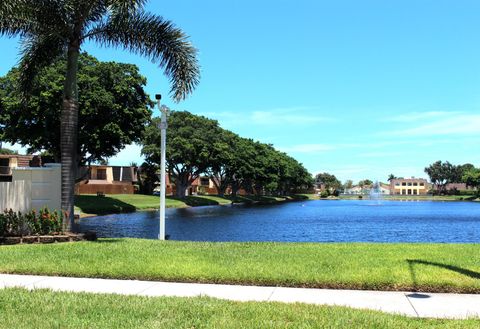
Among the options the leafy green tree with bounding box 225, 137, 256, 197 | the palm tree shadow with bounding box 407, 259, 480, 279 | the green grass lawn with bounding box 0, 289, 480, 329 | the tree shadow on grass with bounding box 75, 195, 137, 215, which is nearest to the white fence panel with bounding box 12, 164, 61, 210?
the green grass lawn with bounding box 0, 289, 480, 329

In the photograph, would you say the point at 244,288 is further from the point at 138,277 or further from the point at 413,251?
the point at 413,251

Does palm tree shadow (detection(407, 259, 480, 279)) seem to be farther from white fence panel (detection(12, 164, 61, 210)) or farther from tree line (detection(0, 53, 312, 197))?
tree line (detection(0, 53, 312, 197))

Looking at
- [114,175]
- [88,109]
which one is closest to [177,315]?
[88,109]

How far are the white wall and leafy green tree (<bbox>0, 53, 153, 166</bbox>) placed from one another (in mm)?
23051

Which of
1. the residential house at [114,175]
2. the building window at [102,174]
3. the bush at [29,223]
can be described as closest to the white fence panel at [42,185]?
the bush at [29,223]

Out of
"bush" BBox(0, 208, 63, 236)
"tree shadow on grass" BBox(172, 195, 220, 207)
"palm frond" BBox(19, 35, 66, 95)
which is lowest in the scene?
"tree shadow on grass" BBox(172, 195, 220, 207)

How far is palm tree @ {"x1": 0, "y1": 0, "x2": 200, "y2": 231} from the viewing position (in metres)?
15.4

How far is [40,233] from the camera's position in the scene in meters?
14.8

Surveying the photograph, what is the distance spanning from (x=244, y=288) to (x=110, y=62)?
36728 mm

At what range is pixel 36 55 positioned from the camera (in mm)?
17250

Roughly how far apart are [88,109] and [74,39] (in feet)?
76.3

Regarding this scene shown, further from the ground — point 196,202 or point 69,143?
point 69,143

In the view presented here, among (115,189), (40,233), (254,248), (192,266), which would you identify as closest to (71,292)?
(192,266)

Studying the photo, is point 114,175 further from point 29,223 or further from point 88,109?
point 29,223
